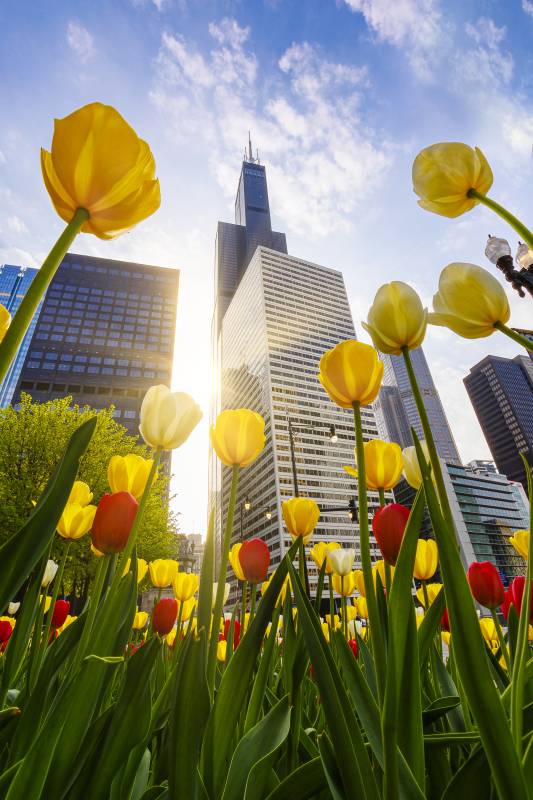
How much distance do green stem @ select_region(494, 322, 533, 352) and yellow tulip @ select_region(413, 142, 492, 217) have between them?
0.33 metres

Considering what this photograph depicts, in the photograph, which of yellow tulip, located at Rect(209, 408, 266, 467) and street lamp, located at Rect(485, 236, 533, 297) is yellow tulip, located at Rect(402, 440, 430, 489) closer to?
yellow tulip, located at Rect(209, 408, 266, 467)

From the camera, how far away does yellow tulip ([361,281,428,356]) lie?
83 cm

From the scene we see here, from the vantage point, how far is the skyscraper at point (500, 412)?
8656 centimetres

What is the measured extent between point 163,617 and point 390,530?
4.21 feet

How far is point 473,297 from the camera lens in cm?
83

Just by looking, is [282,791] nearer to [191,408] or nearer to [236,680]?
[236,680]

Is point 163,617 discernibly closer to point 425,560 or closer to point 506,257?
point 425,560

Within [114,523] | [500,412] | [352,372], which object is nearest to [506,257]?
[352,372]

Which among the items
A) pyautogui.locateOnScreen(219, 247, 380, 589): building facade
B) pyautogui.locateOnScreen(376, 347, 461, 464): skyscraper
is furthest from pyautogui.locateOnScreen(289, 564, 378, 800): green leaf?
pyautogui.locateOnScreen(376, 347, 461, 464): skyscraper

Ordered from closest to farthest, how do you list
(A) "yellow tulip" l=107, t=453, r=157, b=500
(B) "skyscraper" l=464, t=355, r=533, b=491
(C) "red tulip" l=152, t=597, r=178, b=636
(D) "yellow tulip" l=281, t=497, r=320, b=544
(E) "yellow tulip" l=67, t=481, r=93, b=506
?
(A) "yellow tulip" l=107, t=453, r=157, b=500, (D) "yellow tulip" l=281, t=497, r=320, b=544, (E) "yellow tulip" l=67, t=481, r=93, b=506, (C) "red tulip" l=152, t=597, r=178, b=636, (B) "skyscraper" l=464, t=355, r=533, b=491

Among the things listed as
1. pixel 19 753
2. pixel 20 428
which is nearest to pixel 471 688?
pixel 19 753

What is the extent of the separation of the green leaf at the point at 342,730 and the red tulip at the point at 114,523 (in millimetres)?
702

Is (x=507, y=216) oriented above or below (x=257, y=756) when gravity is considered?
above

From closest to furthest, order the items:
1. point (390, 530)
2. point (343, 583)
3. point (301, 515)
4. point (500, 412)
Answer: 1. point (390, 530)
2. point (301, 515)
3. point (343, 583)
4. point (500, 412)
